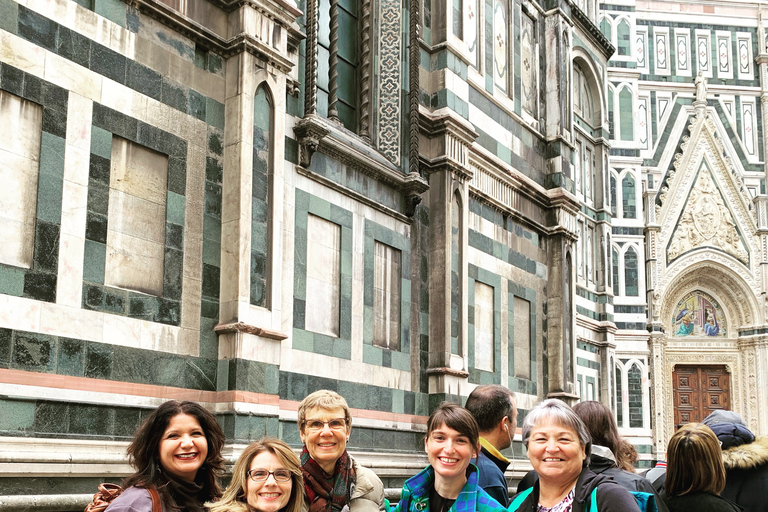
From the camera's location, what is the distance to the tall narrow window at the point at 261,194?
9.40 meters

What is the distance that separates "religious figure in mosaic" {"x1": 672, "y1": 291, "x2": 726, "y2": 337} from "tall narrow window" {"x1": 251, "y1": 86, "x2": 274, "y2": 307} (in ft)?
91.4

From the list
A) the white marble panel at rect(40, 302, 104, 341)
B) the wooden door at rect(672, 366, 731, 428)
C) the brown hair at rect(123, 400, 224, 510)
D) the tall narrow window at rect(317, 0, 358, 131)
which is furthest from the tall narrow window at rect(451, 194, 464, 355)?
the wooden door at rect(672, 366, 731, 428)

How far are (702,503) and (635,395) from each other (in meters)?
25.4

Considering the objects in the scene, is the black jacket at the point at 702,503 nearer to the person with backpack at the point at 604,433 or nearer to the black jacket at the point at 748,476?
the person with backpack at the point at 604,433

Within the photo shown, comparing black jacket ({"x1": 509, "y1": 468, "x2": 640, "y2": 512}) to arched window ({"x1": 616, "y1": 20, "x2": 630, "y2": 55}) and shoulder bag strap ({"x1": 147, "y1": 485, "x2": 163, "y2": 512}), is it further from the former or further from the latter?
arched window ({"x1": 616, "y1": 20, "x2": 630, "y2": 55})

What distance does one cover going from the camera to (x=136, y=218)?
8.43 metres

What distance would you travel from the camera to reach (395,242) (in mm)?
12688

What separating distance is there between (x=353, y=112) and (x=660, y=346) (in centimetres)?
2279

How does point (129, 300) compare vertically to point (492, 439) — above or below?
above

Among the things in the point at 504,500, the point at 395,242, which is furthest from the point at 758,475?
the point at 395,242

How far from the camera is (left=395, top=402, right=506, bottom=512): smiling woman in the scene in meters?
4.45

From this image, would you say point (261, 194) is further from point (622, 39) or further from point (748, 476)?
point (622, 39)

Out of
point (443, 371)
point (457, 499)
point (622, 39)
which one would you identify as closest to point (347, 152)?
point (443, 371)

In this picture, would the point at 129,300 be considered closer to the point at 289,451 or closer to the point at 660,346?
the point at 289,451
